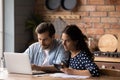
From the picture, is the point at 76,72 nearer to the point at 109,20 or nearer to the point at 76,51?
the point at 76,51

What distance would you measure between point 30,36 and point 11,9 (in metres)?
0.58

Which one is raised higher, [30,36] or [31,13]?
[31,13]

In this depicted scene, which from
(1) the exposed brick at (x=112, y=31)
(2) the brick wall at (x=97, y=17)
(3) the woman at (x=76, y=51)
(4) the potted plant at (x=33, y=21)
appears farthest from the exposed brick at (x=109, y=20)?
(3) the woman at (x=76, y=51)

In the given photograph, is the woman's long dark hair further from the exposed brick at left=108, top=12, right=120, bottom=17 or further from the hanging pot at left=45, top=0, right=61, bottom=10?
the hanging pot at left=45, top=0, right=61, bottom=10

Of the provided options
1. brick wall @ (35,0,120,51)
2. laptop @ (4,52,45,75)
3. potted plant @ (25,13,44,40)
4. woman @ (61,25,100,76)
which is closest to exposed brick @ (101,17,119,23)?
brick wall @ (35,0,120,51)

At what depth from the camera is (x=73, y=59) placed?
281cm

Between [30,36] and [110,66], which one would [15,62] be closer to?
[110,66]

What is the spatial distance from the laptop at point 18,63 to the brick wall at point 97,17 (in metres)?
1.75

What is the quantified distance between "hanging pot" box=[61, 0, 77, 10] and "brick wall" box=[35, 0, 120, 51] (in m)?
0.06

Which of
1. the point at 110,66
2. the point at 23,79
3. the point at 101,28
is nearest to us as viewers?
the point at 23,79

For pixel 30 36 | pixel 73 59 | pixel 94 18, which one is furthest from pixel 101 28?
pixel 73 59

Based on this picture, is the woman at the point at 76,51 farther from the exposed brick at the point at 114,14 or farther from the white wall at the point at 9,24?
the white wall at the point at 9,24

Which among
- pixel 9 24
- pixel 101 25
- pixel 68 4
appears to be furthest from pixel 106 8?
pixel 9 24

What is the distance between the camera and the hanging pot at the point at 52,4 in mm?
4625
